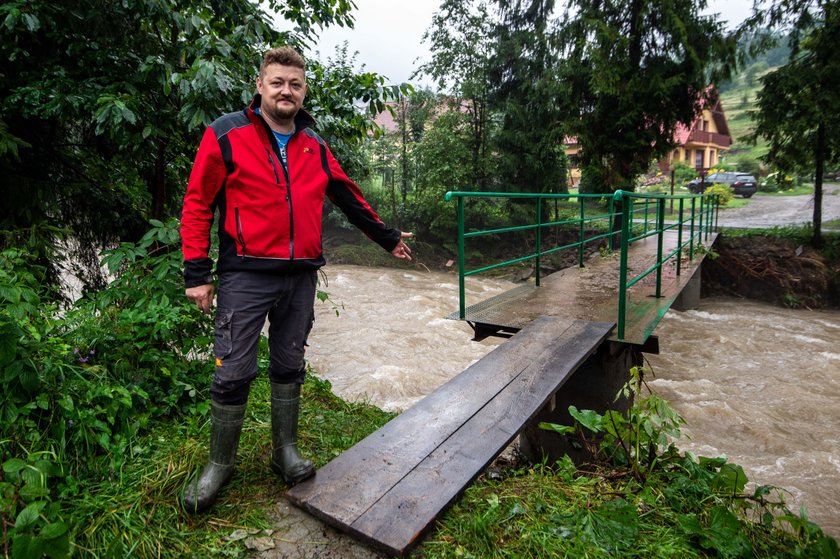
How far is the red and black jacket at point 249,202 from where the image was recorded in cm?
186

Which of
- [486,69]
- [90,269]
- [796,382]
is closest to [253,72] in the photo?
[90,269]

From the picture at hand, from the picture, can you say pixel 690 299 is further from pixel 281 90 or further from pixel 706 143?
pixel 706 143

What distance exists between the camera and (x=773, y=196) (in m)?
24.6

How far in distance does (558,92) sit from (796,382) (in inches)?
351

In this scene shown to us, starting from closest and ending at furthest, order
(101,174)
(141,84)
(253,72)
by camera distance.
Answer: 1. (141,84)
2. (253,72)
3. (101,174)

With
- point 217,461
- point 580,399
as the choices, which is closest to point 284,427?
point 217,461

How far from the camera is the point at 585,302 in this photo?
500cm

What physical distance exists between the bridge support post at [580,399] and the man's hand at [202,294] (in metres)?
2.86

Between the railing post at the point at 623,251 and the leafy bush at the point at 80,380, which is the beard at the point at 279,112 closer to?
the leafy bush at the point at 80,380

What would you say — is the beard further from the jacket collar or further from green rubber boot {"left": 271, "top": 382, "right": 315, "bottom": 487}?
green rubber boot {"left": 271, "top": 382, "right": 315, "bottom": 487}

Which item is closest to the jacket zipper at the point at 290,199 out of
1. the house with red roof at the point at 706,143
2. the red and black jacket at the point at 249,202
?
the red and black jacket at the point at 249,202

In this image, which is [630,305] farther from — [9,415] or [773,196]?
[773,196]

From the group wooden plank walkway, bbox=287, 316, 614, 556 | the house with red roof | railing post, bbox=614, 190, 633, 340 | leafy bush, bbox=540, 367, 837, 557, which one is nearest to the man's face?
wooden plank walkway, bbox=287, 316, 614, 556

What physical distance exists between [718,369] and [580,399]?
4.08m
